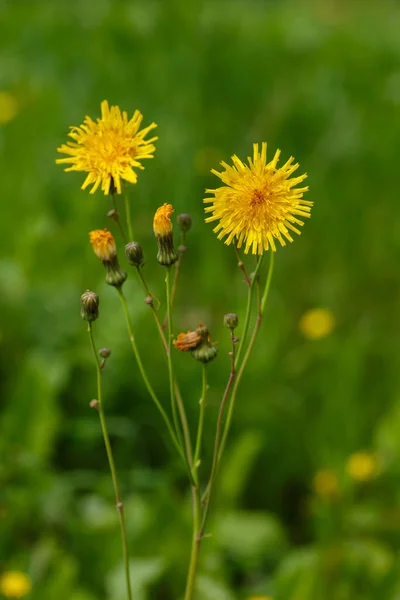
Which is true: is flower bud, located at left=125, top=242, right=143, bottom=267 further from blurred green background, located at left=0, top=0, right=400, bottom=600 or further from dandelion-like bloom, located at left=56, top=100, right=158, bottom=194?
blurred green background, located at left=0, top=0, right=400, bottom=600

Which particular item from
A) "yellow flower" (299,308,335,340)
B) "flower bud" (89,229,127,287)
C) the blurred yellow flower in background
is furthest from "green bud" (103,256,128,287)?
the blurred yellow flower in background

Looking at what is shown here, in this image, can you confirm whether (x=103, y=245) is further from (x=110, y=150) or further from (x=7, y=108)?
(x=7, y=108)

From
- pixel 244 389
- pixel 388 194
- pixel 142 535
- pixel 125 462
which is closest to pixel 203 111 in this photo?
pixel 388 194

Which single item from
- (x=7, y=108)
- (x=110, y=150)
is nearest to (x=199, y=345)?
(x=110, y=150)

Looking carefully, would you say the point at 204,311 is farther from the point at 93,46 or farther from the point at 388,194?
the point at 93,46

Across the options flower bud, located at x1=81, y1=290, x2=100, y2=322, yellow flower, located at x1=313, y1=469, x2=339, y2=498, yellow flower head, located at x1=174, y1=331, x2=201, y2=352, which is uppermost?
flower bud, located at x1=81, y1=290, x2=100, y2=322

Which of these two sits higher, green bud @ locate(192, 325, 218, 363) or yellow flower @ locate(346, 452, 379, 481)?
green bud @ locate(192, 325, 218, 363)
